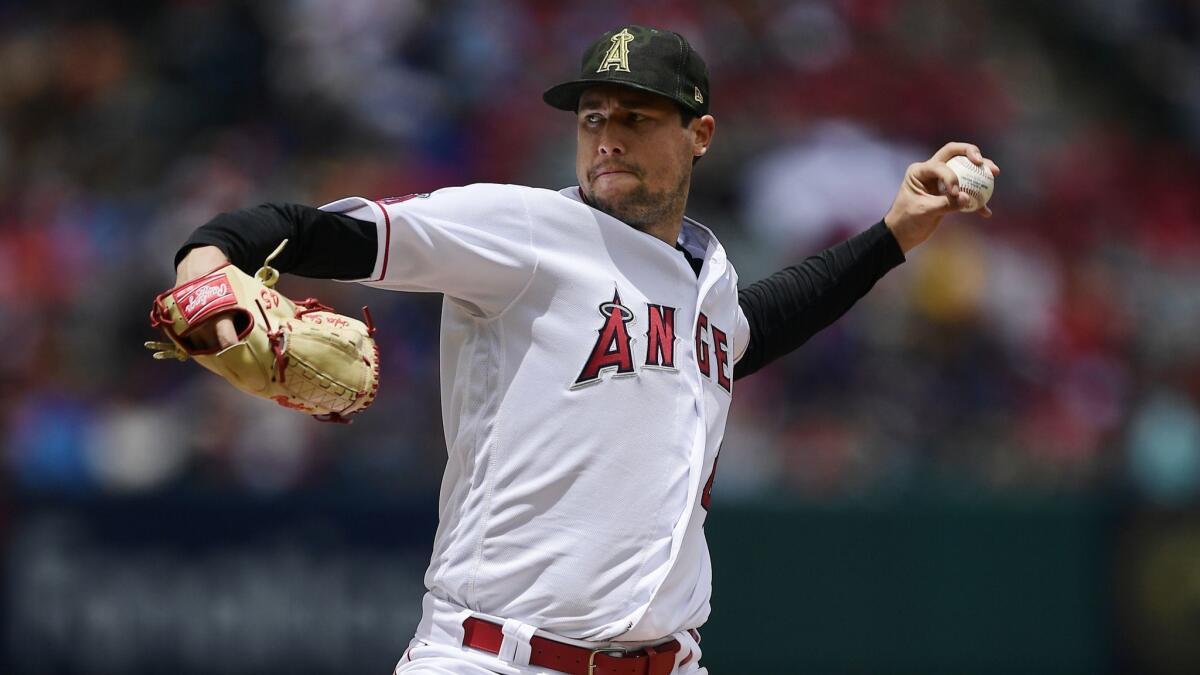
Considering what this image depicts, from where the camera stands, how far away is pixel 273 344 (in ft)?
8.84

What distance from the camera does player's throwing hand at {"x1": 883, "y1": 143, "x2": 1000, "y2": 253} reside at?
12.8ft

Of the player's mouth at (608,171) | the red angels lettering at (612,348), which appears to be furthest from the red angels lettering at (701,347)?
the player's mouth at (608,171)

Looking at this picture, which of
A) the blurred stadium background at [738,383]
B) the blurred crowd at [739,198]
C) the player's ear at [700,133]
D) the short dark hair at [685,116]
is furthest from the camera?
the blurred crowd at [739,198]

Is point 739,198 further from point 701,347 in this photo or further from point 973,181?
point 701,347

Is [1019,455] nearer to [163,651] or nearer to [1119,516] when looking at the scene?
[1119,516]

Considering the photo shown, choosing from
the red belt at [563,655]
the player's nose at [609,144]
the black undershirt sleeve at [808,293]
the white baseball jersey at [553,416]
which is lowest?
the red belt at [563,655]

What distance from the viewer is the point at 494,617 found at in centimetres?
308

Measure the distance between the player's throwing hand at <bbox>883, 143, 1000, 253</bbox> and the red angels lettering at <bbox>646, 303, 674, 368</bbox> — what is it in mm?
967

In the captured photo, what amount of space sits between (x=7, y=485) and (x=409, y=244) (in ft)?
16.5

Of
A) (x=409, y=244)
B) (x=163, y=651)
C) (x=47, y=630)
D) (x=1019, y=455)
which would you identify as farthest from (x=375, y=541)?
(x=409, y=244)

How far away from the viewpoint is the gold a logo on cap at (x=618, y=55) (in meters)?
3.32

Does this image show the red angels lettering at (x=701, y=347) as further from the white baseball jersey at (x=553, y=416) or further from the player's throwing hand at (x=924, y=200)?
the player's throwing hand at (x=924, y=200)

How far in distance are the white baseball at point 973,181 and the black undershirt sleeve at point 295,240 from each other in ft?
5.25

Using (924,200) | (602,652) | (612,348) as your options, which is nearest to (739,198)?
(924,200)
